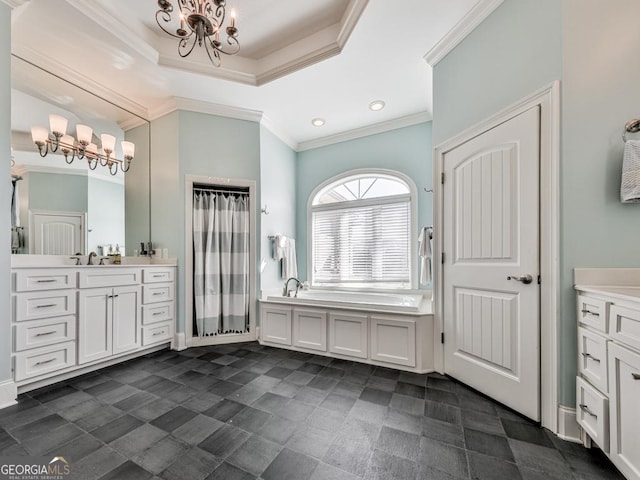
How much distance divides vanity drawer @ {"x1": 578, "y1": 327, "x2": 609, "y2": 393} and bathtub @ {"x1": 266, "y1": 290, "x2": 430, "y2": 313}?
41.9 inches

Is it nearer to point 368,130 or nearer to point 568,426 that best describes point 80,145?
point 368,130

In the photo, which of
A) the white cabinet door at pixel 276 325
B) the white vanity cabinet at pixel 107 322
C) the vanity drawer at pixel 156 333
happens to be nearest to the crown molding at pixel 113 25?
the white vanity cabinet at pixel 107 322

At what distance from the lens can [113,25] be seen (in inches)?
81.5

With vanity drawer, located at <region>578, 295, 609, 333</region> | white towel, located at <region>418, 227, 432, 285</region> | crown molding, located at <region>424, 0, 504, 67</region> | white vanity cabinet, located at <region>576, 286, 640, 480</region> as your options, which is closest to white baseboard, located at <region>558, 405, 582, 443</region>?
white vanity cabinet, located at <region>576, 286, 640, 480</region>

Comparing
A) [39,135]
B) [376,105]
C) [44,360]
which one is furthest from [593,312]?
[39,135]

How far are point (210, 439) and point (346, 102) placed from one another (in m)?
3.28

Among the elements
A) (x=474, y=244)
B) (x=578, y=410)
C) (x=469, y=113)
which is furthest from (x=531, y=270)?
(x=469, y=113)

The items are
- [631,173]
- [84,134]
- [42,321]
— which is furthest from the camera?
[84,134]

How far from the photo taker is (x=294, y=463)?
1.29 metres

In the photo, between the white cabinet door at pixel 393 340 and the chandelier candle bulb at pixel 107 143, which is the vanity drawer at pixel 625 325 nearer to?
the white cabinet door at pixel 393 340

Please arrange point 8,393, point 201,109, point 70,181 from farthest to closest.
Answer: point 201,109, point 70,181, point 8,393

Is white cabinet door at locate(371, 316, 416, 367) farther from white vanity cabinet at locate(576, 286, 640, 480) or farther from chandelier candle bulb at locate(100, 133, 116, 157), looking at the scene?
chandelier candle bulb at locate(100, 133, 116, 157)

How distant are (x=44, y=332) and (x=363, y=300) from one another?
2.97 meters

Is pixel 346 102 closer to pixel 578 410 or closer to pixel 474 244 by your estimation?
pixel 474 244
